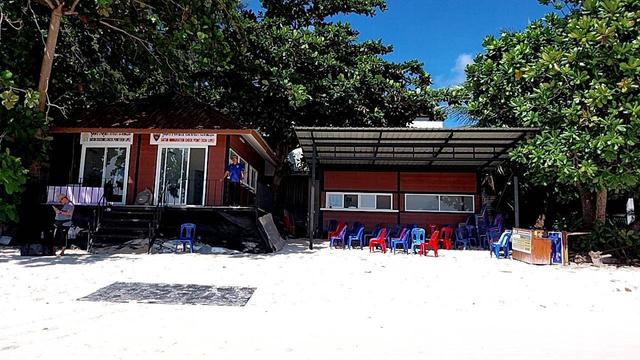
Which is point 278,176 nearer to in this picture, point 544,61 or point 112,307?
point 544,61

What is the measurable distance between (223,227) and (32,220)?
18.7 feet

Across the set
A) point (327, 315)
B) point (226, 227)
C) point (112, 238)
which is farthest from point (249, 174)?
point (327, 315)

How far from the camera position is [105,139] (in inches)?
530

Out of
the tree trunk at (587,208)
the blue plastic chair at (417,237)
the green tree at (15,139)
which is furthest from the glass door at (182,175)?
the tree trunk at (587,208)

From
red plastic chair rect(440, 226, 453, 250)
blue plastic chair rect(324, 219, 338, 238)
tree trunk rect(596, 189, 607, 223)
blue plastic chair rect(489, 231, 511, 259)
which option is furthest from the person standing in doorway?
tree trunk rect(596, 189, 607, 223)

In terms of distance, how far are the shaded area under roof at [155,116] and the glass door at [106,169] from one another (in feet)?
2.97

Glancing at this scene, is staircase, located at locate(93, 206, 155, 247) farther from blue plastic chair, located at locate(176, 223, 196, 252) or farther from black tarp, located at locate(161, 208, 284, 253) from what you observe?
blue plastic chair, located at locate(176, 223, 196, 252)

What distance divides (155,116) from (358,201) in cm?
845

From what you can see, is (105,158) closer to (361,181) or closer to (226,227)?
(226,227)

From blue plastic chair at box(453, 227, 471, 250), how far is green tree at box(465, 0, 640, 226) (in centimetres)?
381

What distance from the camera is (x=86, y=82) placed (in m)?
14.6

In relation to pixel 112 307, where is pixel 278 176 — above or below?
above

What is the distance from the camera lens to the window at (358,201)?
17.1 m

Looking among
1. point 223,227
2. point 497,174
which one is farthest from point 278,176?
point 497,174
